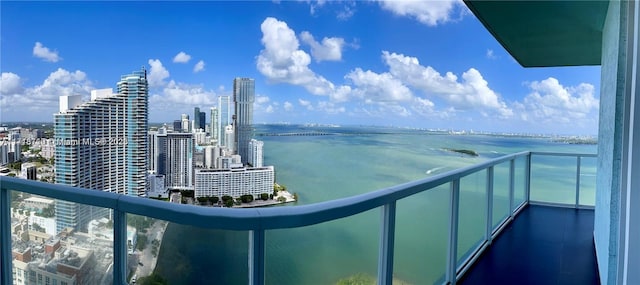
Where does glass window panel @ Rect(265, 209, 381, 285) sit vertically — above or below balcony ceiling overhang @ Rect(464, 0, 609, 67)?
below

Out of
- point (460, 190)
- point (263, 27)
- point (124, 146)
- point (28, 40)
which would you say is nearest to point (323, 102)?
point (263, 27)

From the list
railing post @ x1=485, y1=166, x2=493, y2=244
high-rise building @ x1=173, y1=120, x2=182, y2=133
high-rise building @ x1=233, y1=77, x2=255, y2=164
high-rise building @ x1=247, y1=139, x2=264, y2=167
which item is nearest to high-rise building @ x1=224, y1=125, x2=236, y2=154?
high-rise building @ x1=233, y1=77, x2=255, y2=164

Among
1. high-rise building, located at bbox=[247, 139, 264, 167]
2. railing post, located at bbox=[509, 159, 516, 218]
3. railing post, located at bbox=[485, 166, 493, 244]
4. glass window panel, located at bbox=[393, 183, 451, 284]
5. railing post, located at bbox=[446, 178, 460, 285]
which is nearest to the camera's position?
glass window panel, located at bbox=[393, 183, 451, 284]

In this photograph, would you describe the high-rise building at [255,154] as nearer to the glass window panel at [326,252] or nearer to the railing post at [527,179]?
the railing post at [527,179]

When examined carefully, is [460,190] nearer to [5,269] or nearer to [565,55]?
[5,269]

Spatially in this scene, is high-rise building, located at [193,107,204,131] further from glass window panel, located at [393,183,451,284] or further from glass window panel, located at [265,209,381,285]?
glass window panel, located at [265,209,381,285]

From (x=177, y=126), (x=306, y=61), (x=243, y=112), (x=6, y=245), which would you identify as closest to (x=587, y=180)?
(x=6, y=245)

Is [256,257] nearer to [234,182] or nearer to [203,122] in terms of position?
[234,182]
